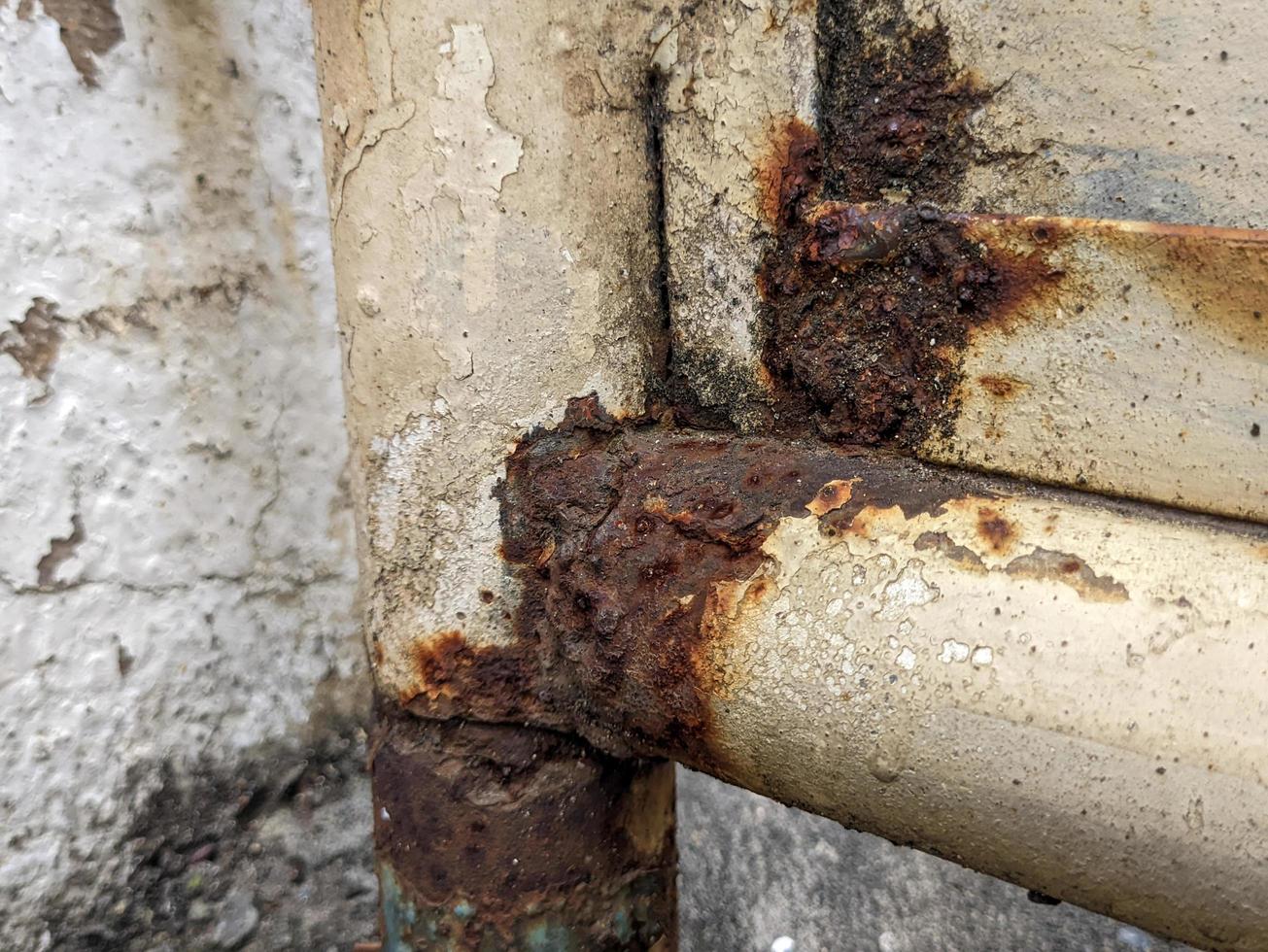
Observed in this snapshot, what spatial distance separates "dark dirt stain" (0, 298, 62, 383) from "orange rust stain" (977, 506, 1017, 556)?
99 cm

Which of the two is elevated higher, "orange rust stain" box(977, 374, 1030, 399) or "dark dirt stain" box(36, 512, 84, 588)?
"orange rust stain" box(977, 374, 1030, 399)

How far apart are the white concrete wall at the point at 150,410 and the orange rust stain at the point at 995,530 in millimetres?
975

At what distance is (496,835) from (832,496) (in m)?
0.42

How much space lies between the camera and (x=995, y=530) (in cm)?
61

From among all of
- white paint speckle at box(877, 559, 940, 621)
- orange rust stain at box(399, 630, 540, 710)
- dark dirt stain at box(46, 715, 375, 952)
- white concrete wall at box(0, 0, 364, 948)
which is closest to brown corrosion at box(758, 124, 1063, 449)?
white paint speckle at box(877, 559, 940, 621)

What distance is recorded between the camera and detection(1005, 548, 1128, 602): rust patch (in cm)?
56

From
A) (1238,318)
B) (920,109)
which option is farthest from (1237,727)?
(920,109)

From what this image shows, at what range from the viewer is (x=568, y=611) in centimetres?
78

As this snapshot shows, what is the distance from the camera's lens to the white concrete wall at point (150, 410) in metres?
1.04

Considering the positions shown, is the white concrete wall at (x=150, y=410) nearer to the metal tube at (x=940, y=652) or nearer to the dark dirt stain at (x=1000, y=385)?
the metal tube at (x=940, y=652)

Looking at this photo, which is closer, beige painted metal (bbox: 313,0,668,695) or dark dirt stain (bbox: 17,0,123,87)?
beige painted metal (bbox: 313,0,668,695)

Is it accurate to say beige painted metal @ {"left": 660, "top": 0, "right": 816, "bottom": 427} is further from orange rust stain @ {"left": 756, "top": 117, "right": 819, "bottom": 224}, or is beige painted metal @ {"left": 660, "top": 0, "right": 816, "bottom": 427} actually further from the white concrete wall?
the white concrete wall

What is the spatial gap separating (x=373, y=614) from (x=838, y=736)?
0.44m

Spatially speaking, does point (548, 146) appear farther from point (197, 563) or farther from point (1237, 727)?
point (197, 563)
